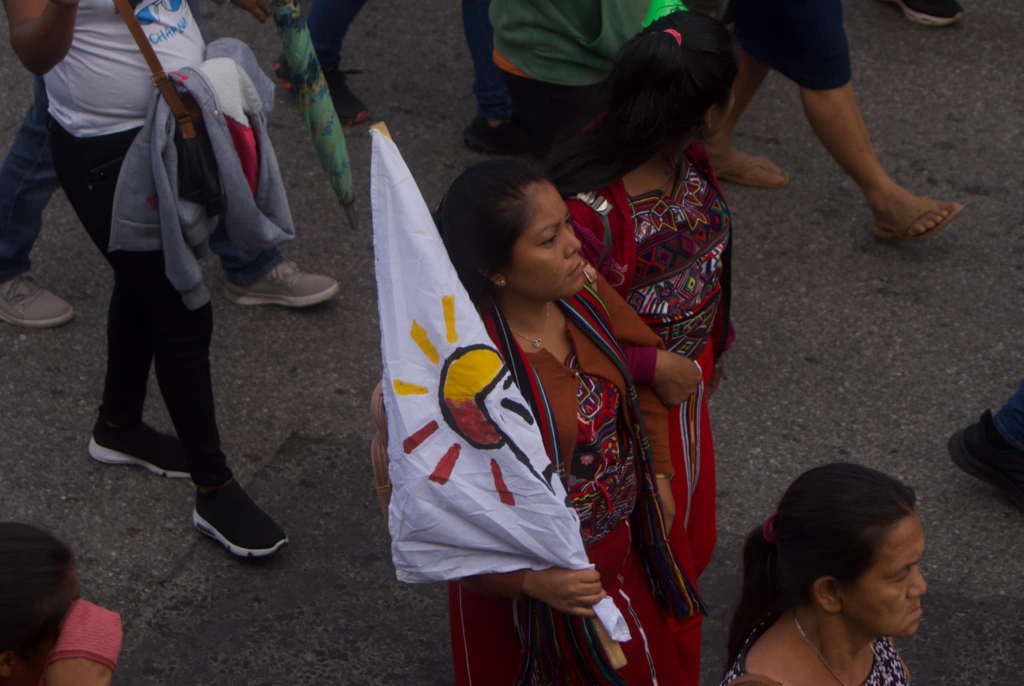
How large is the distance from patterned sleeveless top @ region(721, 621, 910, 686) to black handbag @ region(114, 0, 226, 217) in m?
1.65

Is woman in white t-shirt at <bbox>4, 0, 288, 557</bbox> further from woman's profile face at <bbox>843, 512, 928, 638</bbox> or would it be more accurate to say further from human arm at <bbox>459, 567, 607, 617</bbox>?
woman's profile face at <bbox>843, 512, 928, 638</bbox>

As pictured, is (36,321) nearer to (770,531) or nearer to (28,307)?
(28,307)

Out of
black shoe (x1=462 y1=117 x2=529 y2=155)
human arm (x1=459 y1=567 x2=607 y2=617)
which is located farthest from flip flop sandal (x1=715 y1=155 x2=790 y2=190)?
human arm (x1=459 y1=567 x2=607 y2=617)

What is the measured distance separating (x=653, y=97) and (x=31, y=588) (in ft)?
4.90

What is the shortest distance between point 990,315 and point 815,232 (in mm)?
808

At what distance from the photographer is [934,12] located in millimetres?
5938

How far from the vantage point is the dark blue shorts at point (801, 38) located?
3.99m

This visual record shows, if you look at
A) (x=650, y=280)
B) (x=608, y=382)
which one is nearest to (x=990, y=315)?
(x=650, y=280)

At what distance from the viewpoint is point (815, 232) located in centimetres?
465

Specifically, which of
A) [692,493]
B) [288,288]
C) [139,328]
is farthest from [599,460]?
[288,288]

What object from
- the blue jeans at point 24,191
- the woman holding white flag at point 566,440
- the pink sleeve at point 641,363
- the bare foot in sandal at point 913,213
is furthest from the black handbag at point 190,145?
the bare foot in sandal at point 913,213

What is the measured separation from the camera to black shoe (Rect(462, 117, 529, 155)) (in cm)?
505

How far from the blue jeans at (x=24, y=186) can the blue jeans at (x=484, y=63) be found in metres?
1.91

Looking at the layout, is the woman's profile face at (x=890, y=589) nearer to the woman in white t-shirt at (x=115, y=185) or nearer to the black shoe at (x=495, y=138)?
the woman in white t-shirt at (x=115, y=185)
